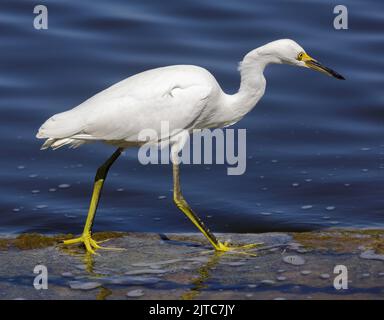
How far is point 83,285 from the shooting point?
19.9 feet

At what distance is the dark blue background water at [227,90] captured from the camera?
27.7ft

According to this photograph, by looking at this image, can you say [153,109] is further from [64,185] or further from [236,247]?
[64,185]

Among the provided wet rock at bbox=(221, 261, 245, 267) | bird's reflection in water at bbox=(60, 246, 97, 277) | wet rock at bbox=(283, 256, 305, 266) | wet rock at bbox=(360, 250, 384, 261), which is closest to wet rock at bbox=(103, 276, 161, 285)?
bird's reflection in water at bbox=(60, 246, 97, 277)

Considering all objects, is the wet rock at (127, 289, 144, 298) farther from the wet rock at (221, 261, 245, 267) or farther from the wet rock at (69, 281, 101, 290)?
the wet rock at (221, 261, 245, 267)

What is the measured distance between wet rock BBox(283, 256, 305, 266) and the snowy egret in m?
0.51

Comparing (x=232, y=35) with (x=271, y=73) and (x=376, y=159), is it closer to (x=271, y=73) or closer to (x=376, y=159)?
(x=271, y=73)

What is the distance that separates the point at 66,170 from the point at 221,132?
1.57 meters

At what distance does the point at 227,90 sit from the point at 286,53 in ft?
11.2

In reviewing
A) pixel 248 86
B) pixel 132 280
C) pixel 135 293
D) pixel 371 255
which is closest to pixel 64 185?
pixel 248 86

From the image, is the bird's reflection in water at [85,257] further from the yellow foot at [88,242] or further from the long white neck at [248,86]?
the long white neck at [248,86]

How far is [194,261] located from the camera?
6.54m

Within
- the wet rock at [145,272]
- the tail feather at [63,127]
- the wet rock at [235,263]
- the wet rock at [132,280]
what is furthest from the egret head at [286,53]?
the wet rock at [132,280]

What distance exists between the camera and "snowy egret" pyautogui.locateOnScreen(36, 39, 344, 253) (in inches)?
268
